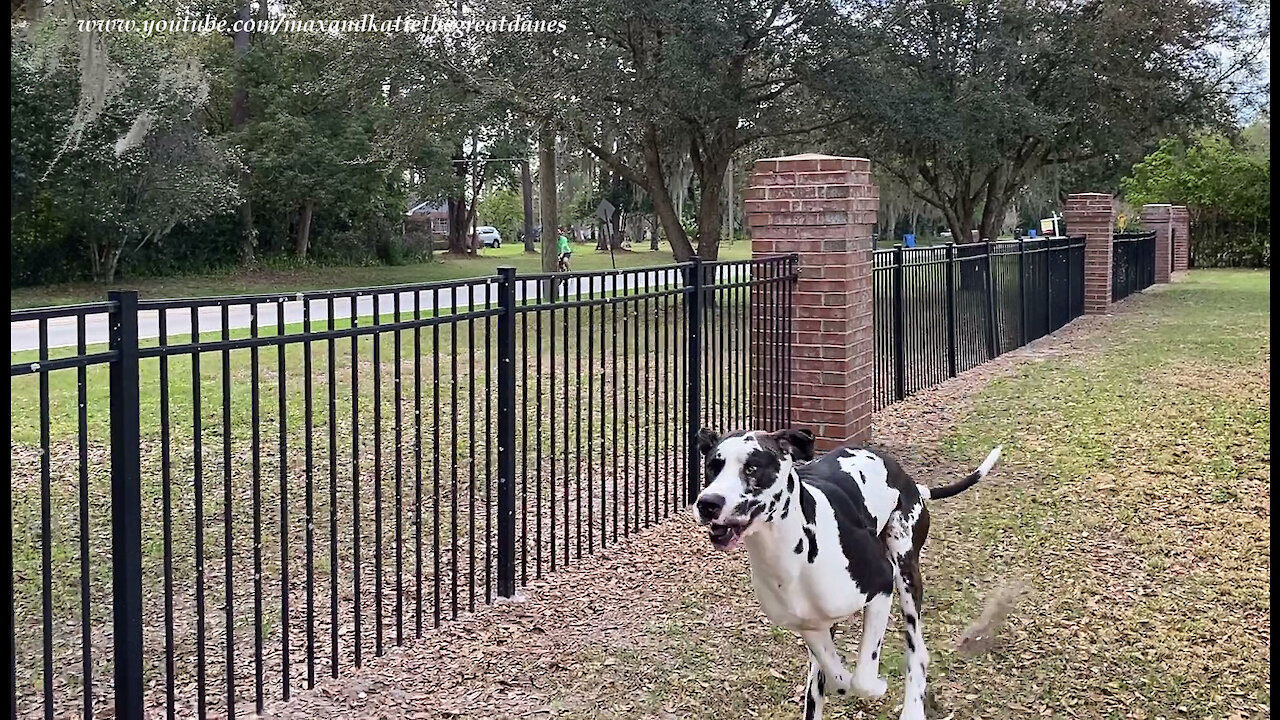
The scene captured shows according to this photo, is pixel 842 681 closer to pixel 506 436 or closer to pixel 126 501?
pixel 506 436

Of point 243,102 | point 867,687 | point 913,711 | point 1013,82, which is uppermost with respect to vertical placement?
point 243,102

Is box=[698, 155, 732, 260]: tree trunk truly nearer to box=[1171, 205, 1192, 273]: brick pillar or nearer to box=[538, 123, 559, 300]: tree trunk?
box=[538, 123, 559, 300]: tree trunk

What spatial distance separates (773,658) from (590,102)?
1202 centimetres

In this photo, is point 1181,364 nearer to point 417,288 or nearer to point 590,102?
point 590,102

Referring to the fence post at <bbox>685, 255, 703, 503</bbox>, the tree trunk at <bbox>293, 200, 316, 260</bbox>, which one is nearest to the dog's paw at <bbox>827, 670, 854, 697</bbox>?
the fence post at <bbox>685, 255, 703, 503</bbox>

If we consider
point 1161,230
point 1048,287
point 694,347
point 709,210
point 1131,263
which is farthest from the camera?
point 1161,230

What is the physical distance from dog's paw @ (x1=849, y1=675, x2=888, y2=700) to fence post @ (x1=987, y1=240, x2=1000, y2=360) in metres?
9.74

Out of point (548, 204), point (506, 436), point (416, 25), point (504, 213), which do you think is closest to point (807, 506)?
point (506, 436)

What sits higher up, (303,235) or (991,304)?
(303,235)

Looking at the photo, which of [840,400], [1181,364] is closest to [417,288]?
[840,400]

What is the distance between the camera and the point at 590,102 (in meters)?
15.4

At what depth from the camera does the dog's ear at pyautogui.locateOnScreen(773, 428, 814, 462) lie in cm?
333

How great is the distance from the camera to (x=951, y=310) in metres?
11.5

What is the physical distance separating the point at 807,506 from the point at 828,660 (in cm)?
51
